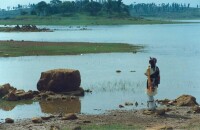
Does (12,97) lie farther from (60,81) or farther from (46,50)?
(46,50)

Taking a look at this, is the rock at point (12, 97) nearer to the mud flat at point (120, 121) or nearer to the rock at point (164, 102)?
the mud flat at point (120, 121)

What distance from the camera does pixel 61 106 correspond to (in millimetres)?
23312

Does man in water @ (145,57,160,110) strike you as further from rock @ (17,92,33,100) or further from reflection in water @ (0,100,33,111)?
rock @ (17,92,33,100)

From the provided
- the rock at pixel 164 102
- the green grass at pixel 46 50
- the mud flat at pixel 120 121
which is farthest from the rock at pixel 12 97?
the green grass at pixel 46 50

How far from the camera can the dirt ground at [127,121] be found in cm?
1712

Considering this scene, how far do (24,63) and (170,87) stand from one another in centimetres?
1841

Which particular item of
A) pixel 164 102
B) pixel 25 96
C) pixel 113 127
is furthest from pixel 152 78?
pixel 25 96

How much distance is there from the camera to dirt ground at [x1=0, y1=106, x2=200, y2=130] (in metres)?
17.1

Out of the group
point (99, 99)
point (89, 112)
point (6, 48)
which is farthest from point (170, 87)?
A: point (6, 48)

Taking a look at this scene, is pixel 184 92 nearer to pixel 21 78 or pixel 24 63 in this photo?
pixel 21 78

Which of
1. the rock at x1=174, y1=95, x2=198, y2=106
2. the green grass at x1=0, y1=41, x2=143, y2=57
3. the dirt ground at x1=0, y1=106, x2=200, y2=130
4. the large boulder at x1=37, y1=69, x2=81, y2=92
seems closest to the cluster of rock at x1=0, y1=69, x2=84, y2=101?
the large boulder at x1=37, y1=69, x2=81, y2=92

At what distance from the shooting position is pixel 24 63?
4416 cm

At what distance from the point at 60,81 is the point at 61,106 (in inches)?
141

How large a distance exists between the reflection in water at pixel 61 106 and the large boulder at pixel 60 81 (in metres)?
1.83
